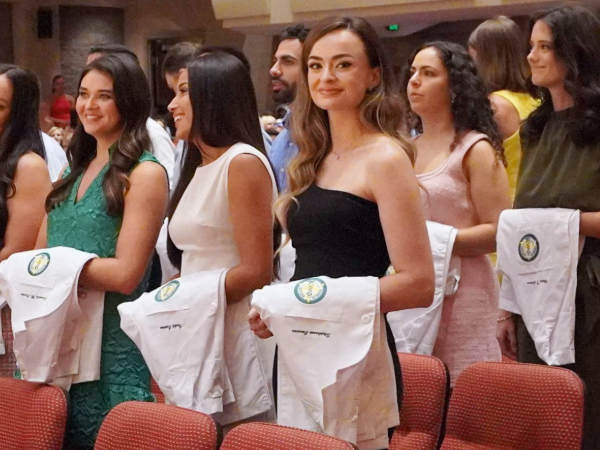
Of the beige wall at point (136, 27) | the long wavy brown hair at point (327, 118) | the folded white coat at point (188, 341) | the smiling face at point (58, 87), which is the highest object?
the beige wall at point (136, 27)

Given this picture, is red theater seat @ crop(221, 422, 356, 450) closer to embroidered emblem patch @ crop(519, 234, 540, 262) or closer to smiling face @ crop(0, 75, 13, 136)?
embroidered emblem patch @ crop(519, 234, 540, 262)

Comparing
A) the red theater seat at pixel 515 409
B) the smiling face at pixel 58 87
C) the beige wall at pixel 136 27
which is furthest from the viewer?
the beige wall at pixel 136 27

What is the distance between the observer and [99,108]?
2684 millimetres

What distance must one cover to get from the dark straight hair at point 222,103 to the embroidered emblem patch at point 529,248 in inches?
30.4

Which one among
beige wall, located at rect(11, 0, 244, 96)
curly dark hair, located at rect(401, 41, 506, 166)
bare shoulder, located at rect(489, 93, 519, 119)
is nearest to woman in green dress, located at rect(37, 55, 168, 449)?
curly dark hair, located at rect(401, 41, 506, 166)

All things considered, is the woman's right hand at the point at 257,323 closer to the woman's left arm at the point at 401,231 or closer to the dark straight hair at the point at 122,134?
the woman's left arm at the point at 401,231

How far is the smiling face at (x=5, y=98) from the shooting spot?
3.12 metres

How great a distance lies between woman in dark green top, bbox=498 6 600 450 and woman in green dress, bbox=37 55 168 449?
107cm

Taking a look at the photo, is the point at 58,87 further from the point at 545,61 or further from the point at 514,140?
the point at 545,61

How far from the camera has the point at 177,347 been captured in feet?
7.68

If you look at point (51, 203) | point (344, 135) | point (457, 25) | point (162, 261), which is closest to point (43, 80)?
point (457, 25)

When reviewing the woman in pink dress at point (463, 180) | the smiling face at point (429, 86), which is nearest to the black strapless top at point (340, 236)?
the woman in pink dress at point (463, 180)

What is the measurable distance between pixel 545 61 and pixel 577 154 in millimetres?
281

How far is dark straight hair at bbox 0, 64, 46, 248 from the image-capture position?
3.08 meters
